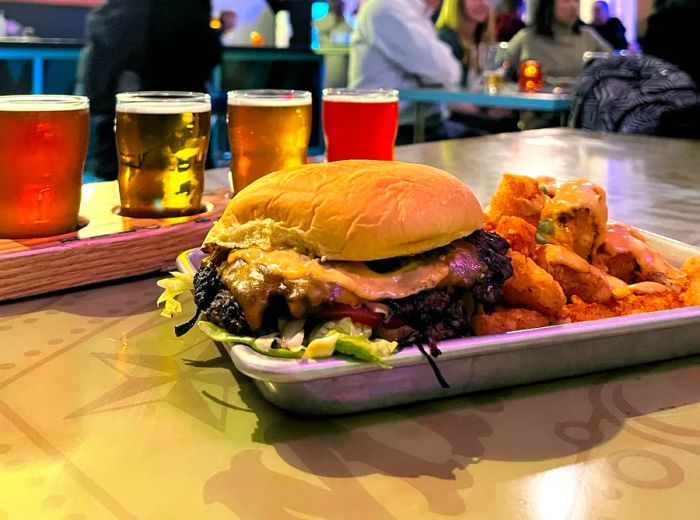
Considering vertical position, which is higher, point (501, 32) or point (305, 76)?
point (501, 32)

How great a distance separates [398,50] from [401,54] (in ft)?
0.12

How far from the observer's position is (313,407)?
0.71m

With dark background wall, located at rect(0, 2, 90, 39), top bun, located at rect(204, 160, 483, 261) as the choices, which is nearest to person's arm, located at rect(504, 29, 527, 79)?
dark background wall, located at rect(0, 2, 90, 39)

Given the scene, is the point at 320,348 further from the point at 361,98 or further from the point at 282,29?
the point at 282,29

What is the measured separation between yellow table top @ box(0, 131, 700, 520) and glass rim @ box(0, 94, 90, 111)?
0.39m

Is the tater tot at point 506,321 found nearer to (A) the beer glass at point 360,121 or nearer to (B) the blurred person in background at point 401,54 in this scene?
(A) the beer glass at point 360,121

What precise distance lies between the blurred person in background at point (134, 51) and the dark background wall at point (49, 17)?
3.42 meters

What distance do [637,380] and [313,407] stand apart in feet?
1.22

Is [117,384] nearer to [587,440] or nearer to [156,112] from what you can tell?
[587,440]

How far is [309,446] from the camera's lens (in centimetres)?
68

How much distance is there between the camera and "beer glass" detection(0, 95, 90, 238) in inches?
43.6

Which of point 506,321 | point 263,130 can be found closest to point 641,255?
point 506,321

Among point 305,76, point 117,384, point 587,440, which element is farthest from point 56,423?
point 305,76

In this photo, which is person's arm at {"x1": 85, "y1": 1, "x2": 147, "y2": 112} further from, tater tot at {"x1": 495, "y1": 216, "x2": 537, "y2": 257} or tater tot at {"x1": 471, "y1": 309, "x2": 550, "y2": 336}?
tater tot at {"x1": 471, "y1": 309, "x2": 550, "y2": 336}
